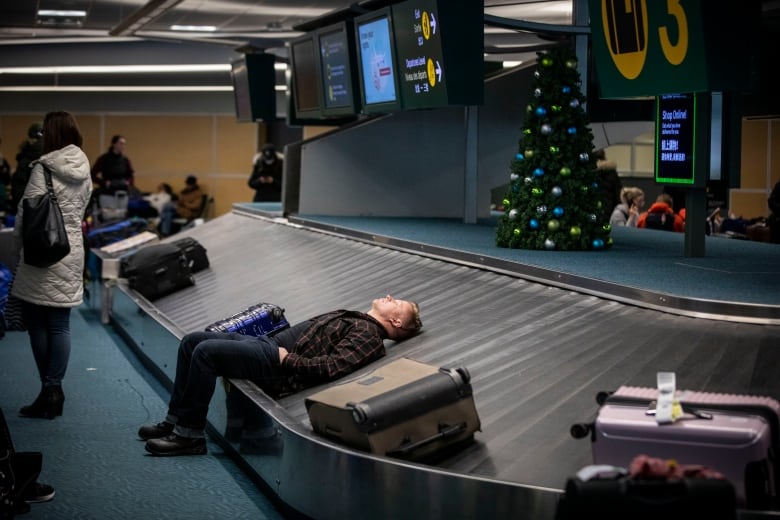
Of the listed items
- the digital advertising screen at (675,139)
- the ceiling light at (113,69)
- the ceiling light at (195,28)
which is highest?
the ceiling light at (195,28)

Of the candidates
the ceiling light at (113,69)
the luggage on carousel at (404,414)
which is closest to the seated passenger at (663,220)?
the luggage on carousel at (404,414)

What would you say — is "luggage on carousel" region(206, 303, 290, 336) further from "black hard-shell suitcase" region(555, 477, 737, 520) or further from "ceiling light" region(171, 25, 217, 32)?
"ceiling light" region(171, 25, 217, 32)

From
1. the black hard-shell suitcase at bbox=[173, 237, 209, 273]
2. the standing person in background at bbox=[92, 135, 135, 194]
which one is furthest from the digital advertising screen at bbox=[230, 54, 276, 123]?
the black hard-shell suitcase at bbox=[173, 237, 209, 273]

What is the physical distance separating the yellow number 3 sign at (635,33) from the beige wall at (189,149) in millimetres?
18627

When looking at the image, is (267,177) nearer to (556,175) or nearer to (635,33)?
(556,175)

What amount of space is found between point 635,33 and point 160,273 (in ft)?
15.9

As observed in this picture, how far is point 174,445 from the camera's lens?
18.6ft

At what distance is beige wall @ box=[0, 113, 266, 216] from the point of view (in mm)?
24766

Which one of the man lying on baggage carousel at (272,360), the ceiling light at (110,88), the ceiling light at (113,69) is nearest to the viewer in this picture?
the man lying on baggage carousel at (272,360)

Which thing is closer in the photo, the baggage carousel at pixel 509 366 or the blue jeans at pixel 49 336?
the baggage carousel at pixel 509 366

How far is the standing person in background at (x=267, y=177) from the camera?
676 inches

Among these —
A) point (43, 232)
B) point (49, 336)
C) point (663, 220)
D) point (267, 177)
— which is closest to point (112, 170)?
point (267, 177)

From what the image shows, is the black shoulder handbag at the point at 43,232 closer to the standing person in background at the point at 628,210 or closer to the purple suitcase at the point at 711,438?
the purple suitcase at the point at 711,438

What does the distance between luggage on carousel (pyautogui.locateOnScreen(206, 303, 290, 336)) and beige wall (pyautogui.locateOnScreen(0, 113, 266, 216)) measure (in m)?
18.4
